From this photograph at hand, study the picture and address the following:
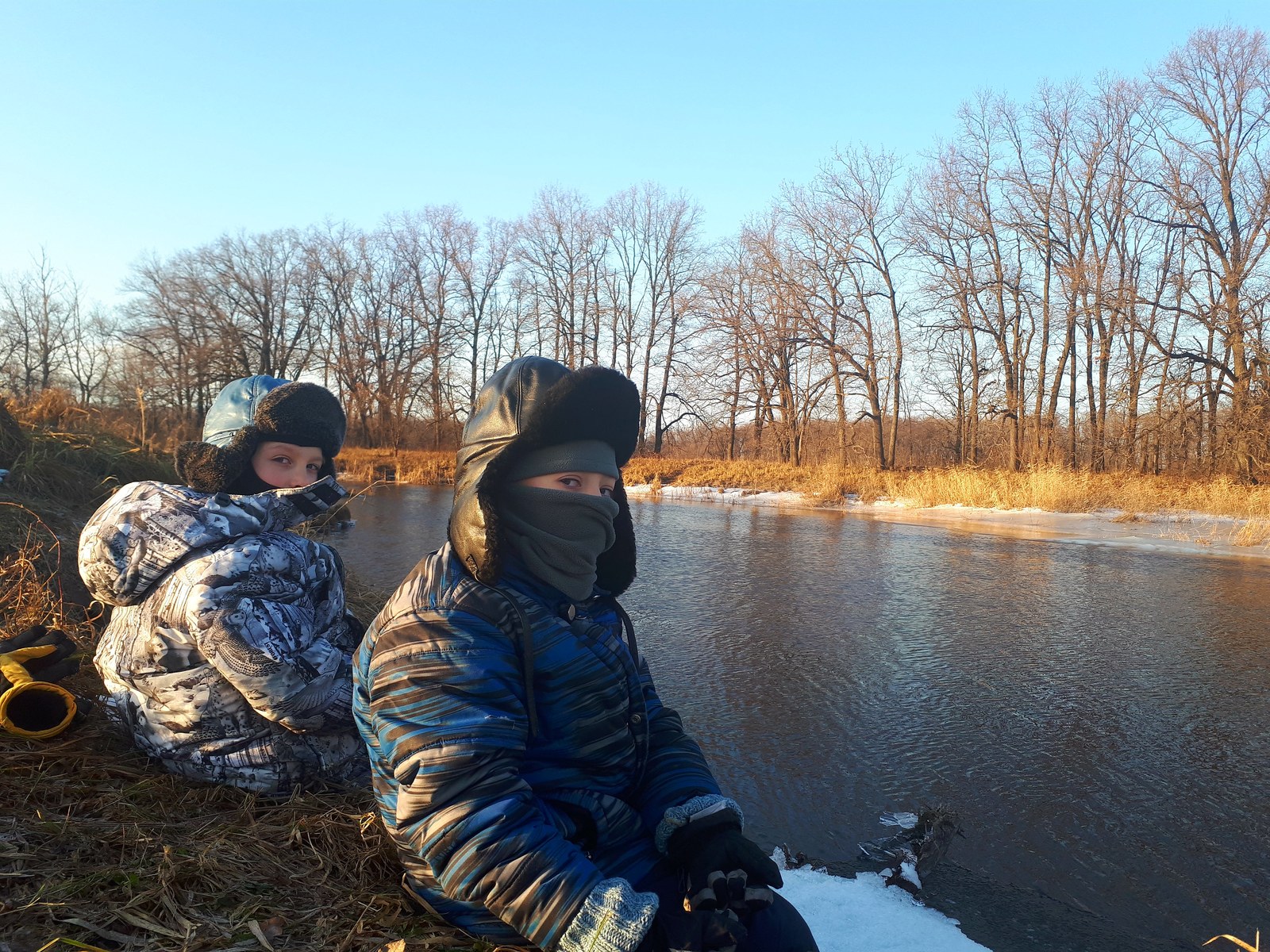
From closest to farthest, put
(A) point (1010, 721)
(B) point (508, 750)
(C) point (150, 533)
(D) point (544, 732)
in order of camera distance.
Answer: (B) point (508, 750), (D) point (544, 732), (C) point (150, 533), (A) point (1010, 721)

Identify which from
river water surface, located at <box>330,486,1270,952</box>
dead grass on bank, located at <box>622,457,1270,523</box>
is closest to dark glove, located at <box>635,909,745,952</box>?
river water surface, located at <box>330,486,1270,952</box>

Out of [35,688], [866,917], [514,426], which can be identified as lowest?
[866,917]

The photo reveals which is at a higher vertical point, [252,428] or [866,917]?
[252,428]

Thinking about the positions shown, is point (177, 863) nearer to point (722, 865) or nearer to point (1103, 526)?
point (722, 865)

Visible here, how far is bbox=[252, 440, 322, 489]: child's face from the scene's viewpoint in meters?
2.77

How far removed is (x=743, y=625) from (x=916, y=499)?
14938 mm

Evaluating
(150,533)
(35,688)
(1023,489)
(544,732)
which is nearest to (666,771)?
(544,732)

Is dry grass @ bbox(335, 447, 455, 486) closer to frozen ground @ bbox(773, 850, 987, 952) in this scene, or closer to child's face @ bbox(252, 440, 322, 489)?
child's face @ bbox(252, 440, 322, 489)

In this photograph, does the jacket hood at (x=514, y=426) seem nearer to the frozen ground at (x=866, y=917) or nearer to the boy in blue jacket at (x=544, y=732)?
the boy in blue jacket at (x=544, y=732)

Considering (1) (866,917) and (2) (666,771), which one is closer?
(2) (666,771)

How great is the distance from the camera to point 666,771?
6.59 feet

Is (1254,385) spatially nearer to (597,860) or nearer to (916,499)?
(916,499)

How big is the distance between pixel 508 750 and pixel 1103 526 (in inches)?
647

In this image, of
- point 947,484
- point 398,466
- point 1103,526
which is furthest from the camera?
point 398,466
